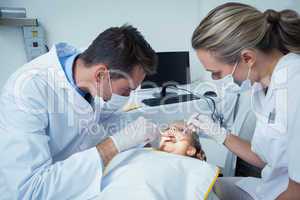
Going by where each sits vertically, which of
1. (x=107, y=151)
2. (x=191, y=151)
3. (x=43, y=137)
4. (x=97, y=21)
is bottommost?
(x=191, y=151)

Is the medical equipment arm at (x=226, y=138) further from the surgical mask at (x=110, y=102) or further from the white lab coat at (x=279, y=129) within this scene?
the surgical mask at (x=110, y=102)

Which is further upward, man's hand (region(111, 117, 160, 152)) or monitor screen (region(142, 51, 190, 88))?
monitor screen (region(142, 51, 190, 88))

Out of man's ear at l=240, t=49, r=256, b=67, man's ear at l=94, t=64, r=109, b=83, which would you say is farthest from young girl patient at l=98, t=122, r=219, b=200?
man's ear at l=240, t=49, r=256, b=67

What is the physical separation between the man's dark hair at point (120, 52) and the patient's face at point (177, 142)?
41cm

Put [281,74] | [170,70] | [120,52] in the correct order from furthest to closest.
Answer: [170,70] → [120,52] → [281,74]

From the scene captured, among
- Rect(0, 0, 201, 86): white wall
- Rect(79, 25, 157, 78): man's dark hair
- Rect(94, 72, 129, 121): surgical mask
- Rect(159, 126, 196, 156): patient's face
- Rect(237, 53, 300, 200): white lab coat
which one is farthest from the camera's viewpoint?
Rect(0, 0, 201, 86): white wall

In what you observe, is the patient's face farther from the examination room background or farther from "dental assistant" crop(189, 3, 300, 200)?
the examination room background

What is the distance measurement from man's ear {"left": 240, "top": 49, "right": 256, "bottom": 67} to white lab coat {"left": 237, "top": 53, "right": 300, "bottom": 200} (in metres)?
0.09

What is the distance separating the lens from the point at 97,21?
7.06 feet

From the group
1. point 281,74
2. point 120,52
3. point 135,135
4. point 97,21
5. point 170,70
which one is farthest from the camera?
point 170,70

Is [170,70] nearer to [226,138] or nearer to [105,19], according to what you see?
[105,19]

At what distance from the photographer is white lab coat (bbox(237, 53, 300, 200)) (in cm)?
77

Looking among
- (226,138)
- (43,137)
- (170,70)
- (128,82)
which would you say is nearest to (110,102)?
(128,82)

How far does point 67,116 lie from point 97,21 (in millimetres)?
1346
